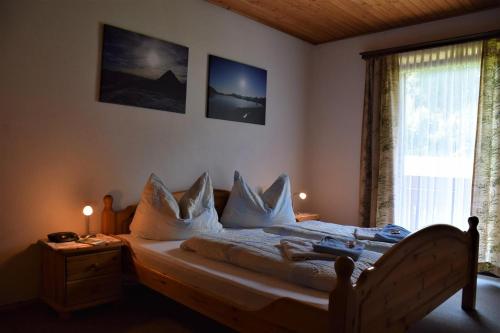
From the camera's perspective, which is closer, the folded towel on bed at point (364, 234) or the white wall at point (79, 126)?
the white wall at point (79, 126)

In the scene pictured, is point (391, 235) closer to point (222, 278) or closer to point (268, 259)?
point (268, 259)

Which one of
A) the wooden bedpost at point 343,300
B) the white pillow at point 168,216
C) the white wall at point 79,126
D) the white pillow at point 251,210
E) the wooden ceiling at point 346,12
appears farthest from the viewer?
the wooden ceiling at point 346,12

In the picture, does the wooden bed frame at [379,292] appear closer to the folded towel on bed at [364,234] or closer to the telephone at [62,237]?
the telephone at [62,237]

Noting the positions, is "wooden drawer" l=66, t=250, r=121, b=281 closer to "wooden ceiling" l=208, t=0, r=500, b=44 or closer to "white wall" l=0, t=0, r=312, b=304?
"white wall" l=0, t=0, r=312, b=304

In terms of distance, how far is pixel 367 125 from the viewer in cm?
460

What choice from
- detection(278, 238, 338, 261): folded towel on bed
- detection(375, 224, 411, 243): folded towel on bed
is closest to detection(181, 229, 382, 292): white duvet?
detection(278, 238, 338, 261): folded towel on bed

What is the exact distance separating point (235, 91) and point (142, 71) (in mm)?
1104

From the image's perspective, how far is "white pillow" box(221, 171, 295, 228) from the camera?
3721mm

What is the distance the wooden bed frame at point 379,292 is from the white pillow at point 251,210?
1087 millimetres

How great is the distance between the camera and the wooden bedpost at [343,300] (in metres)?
1.62

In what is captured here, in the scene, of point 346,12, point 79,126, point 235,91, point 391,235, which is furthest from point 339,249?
point 346,12

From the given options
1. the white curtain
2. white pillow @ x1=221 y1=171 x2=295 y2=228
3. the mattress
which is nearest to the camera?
the mattress

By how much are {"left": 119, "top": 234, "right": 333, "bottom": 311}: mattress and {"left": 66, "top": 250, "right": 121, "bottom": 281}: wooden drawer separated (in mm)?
160


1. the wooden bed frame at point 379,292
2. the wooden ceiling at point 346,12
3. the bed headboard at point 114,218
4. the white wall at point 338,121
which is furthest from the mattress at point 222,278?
the white wall at point 338,121
